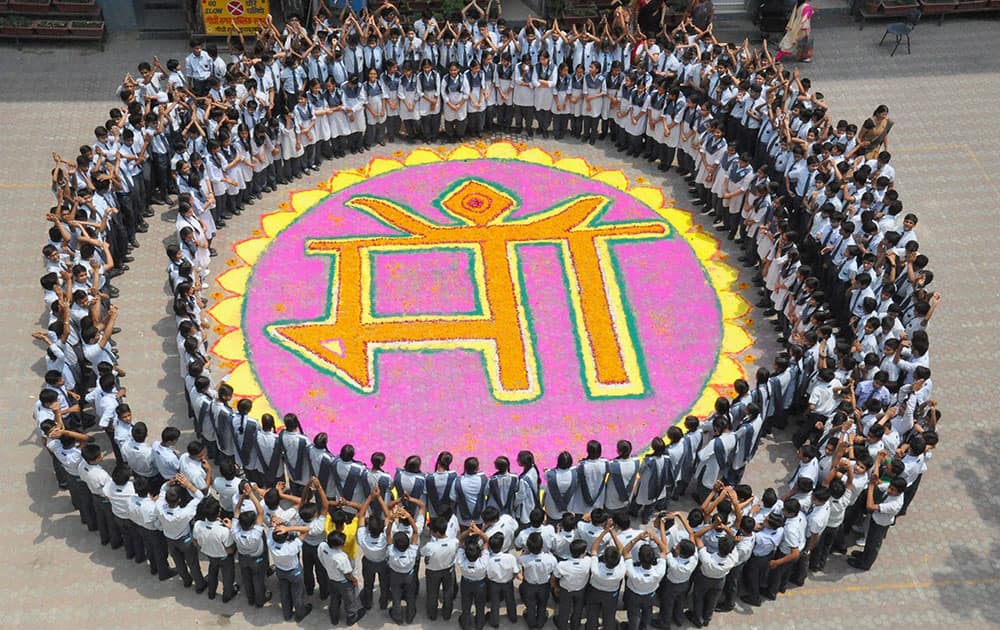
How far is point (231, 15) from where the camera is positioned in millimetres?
23625

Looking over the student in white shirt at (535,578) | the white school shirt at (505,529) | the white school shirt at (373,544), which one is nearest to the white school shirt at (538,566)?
the student in white shirt at (535,578)

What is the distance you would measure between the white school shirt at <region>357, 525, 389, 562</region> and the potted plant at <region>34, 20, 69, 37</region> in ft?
50.3

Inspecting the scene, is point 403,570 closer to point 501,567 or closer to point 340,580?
point 340,580

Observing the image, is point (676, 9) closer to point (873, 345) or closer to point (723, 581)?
point (873, 345)

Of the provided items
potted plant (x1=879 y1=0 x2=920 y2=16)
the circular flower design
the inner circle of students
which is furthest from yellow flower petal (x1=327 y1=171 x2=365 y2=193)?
potted plant (x1=879 y1=0 x2=920 y2=16)

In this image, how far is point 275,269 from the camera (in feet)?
59.9

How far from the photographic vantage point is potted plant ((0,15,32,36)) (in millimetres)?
23625

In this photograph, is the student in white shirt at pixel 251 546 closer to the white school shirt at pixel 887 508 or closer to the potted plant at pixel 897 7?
the white school shirt at pixel 887 508

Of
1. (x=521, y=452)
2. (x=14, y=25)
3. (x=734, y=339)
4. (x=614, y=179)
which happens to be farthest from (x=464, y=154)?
(x=14, y=25)

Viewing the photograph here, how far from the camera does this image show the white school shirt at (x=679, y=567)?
12453 mm

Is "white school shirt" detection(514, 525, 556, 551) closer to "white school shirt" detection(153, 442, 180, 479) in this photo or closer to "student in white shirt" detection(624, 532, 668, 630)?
"student in white shirt" detection(624, 532, 668, 630)

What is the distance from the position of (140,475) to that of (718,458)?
6.73 meters

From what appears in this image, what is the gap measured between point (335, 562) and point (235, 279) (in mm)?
6760

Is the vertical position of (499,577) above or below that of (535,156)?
below
